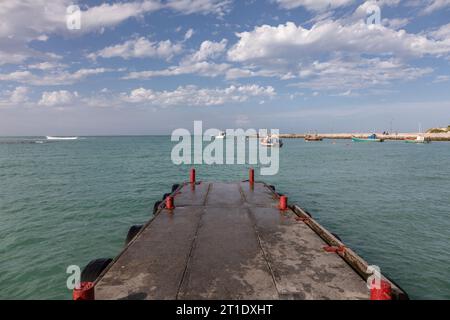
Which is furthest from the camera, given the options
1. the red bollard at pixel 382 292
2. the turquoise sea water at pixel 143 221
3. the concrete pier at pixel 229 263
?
the turquoise sea water at pixel 143 221

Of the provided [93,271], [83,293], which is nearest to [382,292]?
[83,293]

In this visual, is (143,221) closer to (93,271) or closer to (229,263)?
(93,271)

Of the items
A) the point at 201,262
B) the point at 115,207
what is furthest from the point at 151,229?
the point at 115,207

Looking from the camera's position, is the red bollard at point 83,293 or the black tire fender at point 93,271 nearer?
the red bollard at point 83,293

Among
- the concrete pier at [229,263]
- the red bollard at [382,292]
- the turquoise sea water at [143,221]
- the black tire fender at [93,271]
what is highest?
the red bollard at [382,292]

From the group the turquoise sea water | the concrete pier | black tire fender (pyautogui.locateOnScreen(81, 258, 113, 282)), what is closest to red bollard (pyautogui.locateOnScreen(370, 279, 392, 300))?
the concrete pier

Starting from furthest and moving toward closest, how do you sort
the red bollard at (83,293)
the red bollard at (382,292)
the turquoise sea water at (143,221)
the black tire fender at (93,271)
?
the turquoise sea water at (143,221), the black tire fender at (93,271), the red bollard at (382,292), the red bollard at (83,293)

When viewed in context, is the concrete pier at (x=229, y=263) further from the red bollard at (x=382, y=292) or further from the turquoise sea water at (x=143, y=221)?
the turquoise sea water at (x=143, y=221)

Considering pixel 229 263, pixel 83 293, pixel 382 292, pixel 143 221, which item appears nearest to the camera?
pixel 83 293

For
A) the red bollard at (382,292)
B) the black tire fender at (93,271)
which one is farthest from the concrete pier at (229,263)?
the red bollard at (382,292)

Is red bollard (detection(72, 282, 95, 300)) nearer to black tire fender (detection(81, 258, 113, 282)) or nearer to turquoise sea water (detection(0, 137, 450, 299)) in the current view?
black tire fender (detection(81, 258, 113, 282))

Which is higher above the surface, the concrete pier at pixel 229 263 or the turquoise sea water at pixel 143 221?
the concrete pier at pixel 229 263
